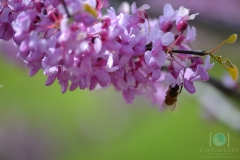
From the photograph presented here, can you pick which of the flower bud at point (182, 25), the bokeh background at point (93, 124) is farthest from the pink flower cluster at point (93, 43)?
the bokeh background at point (93, 124)

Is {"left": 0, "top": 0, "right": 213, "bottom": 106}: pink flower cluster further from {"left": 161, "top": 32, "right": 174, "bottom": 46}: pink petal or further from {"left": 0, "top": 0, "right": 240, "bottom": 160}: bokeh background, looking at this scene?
{"left": 0, "top": 0, "right": 240, "bottom": 160}: bokeh background

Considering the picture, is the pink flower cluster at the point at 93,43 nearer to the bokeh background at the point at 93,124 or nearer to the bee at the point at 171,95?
the bee at the point at 171,95

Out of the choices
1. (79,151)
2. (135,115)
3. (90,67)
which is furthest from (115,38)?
(135,115)

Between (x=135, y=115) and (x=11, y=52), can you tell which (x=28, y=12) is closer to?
(x=11, y=52)

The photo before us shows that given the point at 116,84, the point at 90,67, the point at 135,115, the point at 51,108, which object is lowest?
the point at 135,115

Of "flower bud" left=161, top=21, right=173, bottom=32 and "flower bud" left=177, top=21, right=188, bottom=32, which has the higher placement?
"flower bud" left=177, top=21, right=188, bottom=32

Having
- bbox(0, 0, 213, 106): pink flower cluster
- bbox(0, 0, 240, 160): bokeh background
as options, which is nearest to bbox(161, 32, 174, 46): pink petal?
bbox(0, 0, 213, 106): pink flower cluster

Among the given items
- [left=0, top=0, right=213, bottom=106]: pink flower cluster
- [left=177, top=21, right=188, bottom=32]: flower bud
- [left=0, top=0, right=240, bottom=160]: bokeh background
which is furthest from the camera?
[left=0, top=0, right=240, bottom=160]: bokeh background

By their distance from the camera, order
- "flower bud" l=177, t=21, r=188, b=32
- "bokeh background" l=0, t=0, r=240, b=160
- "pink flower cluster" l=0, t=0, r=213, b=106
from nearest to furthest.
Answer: "pink flower cluster" l=0, t=0, r=213, b=106, "flower bud" l=177, t=21, r=188, b=32, "bokeh background" l=0, t=0, r=240, b=160
